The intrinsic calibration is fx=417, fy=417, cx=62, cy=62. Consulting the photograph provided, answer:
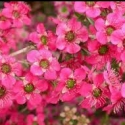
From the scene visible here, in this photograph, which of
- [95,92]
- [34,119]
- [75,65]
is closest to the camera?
[95,92]

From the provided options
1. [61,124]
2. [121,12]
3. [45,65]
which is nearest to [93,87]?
[45,65]

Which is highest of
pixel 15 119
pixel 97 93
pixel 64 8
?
pixel 97 93

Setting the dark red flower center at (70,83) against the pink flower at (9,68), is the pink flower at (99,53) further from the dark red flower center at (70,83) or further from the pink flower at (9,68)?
the pink flower at (9,68)

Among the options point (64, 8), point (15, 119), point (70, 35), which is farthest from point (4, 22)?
point (64, 8)

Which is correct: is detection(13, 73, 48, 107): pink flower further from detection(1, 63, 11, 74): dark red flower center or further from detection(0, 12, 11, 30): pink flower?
detection(0, 12, 11, 30): pink flower

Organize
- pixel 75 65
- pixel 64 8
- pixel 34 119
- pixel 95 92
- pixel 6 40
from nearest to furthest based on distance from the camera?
pixel 95 92, pixel 75 65, pixel 6 40, pixel 34 119, pixel 64 8

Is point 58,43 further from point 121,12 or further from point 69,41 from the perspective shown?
point 121,12

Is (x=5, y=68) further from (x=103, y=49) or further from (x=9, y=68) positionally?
(x=103, y=49)
